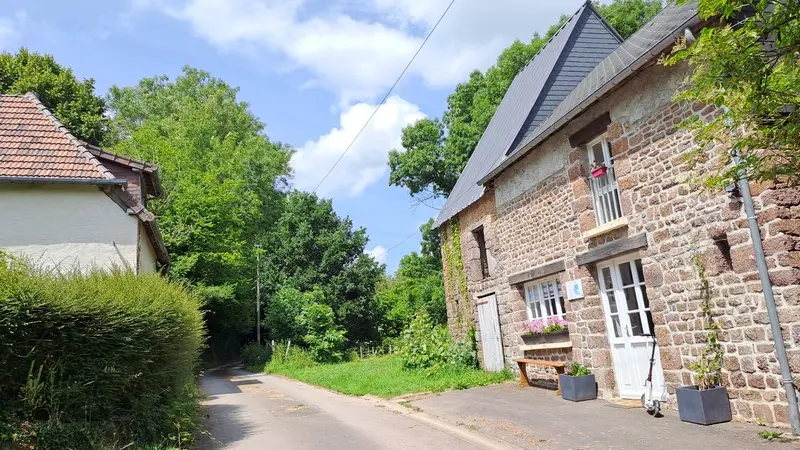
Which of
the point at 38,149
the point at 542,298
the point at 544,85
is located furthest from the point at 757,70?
the point at 38,149

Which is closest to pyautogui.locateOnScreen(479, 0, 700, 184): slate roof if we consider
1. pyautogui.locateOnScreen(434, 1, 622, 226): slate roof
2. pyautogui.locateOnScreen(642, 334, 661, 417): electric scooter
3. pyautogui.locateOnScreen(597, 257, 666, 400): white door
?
pyautogui.locateOnScreen(434, 1, 622, 226): slate roof

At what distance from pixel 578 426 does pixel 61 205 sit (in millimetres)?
10608

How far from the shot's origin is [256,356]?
31422 mm

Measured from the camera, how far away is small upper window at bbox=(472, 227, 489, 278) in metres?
15.4

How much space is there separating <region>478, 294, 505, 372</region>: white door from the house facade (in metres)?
8.62

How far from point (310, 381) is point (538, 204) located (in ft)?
38.2

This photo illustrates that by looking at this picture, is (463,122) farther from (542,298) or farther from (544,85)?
(542,298)

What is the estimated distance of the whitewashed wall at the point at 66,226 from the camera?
1083 cm

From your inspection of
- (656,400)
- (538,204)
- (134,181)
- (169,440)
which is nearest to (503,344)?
(538,204)

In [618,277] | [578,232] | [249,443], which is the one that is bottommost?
[249,443]

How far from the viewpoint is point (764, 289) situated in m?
6.55

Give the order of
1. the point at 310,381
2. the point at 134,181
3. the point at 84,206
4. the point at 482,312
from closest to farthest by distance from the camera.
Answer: the point at 84,206, the point at 134,181, the point at 482,312, the point at 310,381

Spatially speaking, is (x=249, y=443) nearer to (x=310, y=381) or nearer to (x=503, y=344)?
(x=503, y=344)

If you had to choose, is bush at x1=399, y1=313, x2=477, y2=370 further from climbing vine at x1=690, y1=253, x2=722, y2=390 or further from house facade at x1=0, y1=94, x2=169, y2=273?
climbing vine at x1=690, y1=253, x2=722, y2=390
